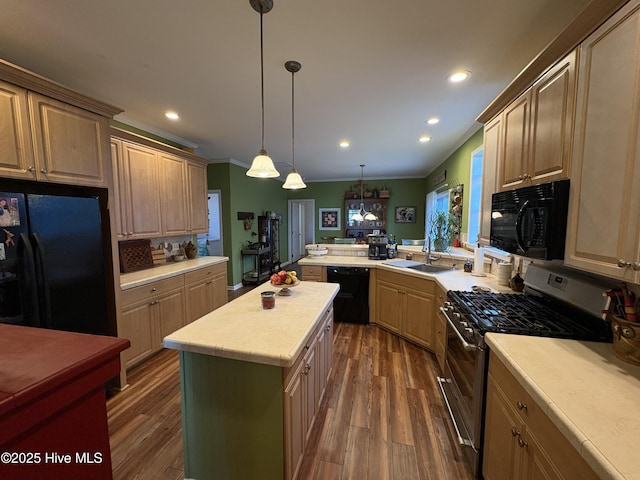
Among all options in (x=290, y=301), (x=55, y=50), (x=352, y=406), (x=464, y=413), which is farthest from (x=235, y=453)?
(x=55, y=50)

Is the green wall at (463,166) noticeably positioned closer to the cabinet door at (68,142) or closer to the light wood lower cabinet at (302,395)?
the light wood lower cabinet at (302,395)

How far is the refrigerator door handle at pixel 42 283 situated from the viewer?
167cm

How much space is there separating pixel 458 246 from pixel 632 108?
3.13m

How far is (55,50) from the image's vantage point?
1.82 meters

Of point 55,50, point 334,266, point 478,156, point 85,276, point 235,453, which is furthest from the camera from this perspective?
point 334,266

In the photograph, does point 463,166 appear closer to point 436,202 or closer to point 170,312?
point 436,202

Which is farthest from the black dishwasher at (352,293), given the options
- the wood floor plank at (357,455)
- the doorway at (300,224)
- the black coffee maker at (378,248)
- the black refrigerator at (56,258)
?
the doorway at (300,224)

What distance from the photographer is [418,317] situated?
9.53 feet

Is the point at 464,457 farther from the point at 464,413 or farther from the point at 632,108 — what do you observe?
the point at 632,108

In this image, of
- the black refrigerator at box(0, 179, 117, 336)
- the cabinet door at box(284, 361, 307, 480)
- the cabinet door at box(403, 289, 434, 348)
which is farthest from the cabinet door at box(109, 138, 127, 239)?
the cabinet door at box(403, 289, 434, 348)

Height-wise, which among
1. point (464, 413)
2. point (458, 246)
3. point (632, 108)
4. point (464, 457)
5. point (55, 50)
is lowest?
point (464, 457)

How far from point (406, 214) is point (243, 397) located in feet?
21.9

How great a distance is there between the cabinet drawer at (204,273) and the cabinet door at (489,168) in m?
3.14

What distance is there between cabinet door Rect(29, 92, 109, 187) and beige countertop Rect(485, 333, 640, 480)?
9.32 feet
